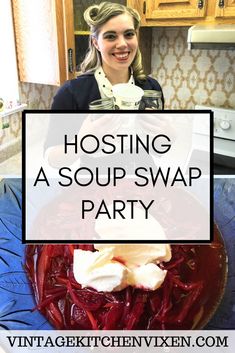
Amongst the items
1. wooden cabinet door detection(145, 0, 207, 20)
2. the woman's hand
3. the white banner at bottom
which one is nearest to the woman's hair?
the woman's hand

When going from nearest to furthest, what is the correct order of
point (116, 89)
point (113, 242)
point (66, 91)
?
1. point (113, 242)
2. point (116, 89)
3. point (66, 91)

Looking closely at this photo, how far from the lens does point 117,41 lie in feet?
2.56

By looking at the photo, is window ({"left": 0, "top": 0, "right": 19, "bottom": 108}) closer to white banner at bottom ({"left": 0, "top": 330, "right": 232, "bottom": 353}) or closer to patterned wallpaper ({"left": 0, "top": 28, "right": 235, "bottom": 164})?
patterned wallpaper ({"left": 0, "top": 28, "right": 235, "bottom": 164})

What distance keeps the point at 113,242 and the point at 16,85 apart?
3.95 feet

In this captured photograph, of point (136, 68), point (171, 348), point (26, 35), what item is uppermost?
point (26, 35)

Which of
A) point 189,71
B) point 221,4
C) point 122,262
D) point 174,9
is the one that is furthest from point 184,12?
point 122,262

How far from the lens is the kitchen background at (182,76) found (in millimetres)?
1626

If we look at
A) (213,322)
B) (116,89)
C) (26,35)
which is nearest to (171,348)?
(213,322)

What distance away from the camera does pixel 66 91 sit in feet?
2.64

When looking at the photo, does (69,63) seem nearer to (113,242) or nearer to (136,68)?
(136,68)

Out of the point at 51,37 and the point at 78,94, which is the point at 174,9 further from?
the point at 78,94

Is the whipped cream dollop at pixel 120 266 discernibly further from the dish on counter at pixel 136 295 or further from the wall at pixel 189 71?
the wall at pixel 189 71

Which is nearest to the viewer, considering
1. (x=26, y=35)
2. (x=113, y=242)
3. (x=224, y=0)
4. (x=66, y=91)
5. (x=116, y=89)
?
(x=113, y=242)

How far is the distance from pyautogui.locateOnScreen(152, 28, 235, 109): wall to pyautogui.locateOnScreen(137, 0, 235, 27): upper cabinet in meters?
0.25
